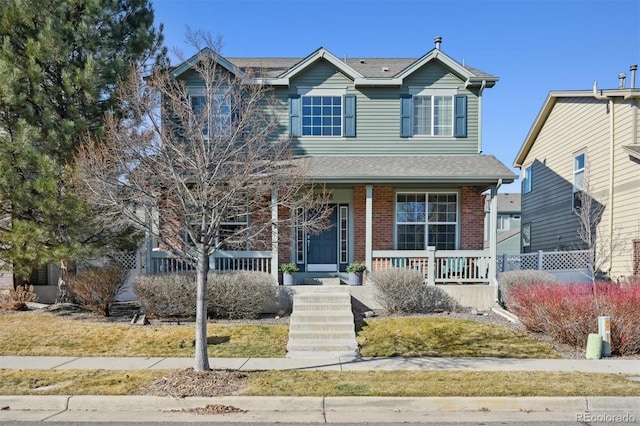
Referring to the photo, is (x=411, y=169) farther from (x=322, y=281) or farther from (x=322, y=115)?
(x=322, y=281)

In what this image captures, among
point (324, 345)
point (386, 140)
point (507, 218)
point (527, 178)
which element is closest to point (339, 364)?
point (324, 345)

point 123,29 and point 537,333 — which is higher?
point 123,29

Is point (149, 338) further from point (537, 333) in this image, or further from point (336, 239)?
point (537, 333)

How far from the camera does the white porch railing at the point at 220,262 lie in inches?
436

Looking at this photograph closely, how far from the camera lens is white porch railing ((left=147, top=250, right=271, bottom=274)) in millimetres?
11070

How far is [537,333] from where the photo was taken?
897 centimetres

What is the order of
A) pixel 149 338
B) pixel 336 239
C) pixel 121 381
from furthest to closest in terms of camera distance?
pixel 336 239
pixel 149 338
pixel 121 381

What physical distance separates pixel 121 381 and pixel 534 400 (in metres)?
5.81

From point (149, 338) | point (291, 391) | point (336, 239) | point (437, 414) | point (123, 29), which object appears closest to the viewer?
point (437, 414)

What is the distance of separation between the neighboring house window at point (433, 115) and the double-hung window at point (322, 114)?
1715 mm

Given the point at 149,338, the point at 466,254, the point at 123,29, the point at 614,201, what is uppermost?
the point at 123,29

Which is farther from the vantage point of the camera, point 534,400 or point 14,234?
point 14,234

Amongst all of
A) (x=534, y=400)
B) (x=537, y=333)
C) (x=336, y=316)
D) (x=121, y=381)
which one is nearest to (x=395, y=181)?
(x=336, y=316)

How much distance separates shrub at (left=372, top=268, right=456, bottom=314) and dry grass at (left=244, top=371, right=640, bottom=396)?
12.4ft
